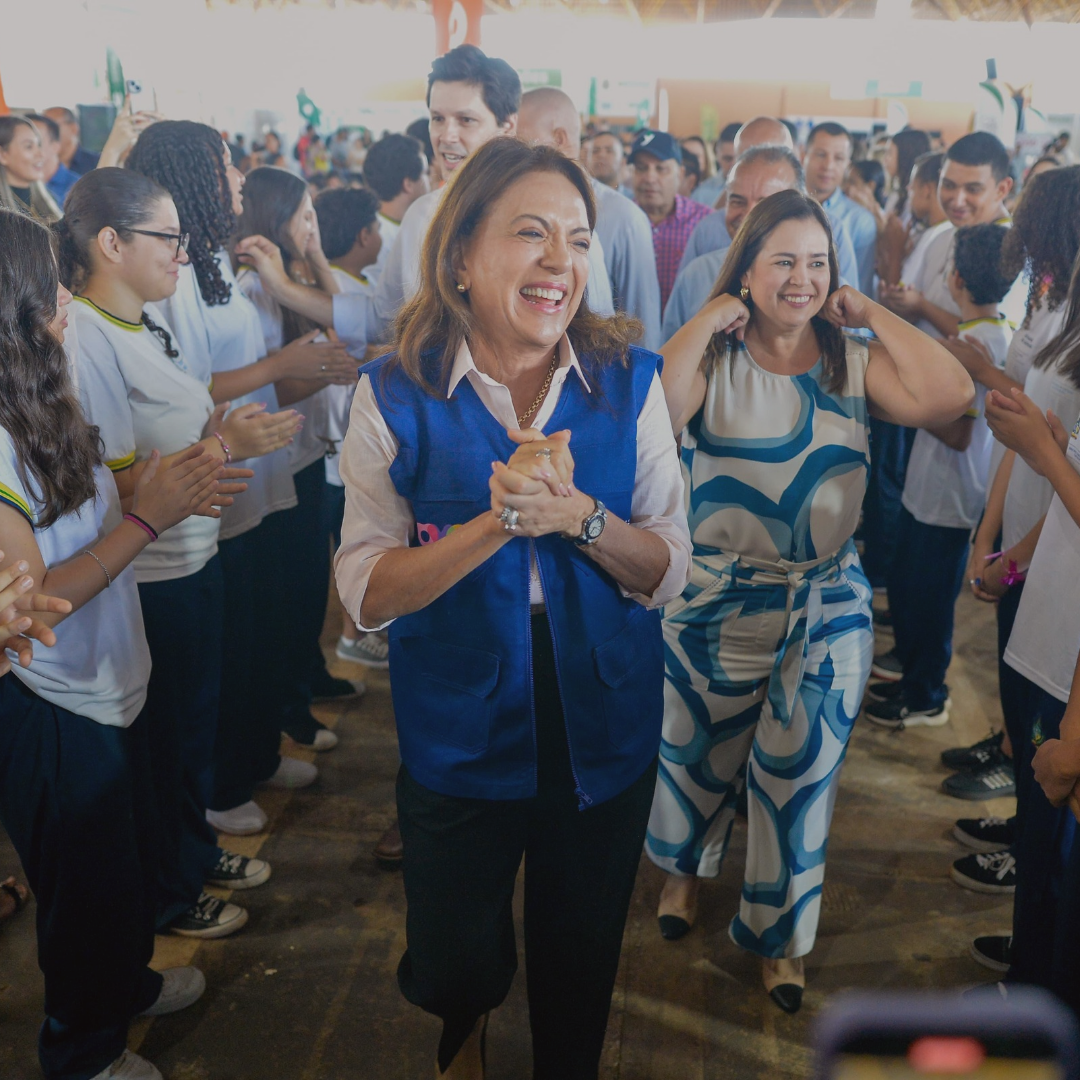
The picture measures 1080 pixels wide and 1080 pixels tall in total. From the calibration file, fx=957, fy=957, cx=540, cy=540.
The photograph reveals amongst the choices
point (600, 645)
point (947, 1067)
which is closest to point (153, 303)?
point (600, 645)

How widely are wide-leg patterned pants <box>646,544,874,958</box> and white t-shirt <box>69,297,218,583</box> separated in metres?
1.15

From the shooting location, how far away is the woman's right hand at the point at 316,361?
8.77ft

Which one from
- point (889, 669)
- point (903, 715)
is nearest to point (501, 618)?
point (903, 715)

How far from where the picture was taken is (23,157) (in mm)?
Answer: 4848

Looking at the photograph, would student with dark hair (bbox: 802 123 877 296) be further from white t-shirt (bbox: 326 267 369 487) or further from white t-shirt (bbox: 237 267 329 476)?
white t-shirt (bbox: 237 267 329 476)

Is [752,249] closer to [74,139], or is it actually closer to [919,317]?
[919,317]

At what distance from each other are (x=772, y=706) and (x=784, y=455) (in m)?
0.58

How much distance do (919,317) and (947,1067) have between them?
3.88 meters

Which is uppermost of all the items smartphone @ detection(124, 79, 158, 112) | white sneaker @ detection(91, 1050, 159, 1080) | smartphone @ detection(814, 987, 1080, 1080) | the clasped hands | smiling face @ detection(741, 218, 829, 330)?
smartphone @ detection(124, 79, 158, 112)

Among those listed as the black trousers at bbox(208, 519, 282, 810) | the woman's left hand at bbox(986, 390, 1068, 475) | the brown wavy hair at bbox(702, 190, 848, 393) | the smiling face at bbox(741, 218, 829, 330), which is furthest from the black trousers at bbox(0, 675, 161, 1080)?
the woman's left hand at bbox(986, 390, 1068, 475)

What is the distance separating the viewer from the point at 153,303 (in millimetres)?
2412

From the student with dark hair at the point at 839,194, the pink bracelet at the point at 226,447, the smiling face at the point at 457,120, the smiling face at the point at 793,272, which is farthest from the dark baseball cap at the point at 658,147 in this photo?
the pink bracelet at the point at 226,447

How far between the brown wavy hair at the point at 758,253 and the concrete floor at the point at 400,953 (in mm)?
1448

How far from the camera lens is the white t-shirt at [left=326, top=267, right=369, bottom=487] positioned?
330cm
